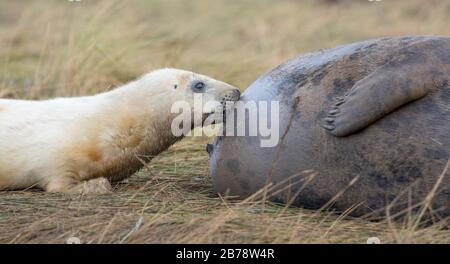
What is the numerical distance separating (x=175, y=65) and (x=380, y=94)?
4.56m

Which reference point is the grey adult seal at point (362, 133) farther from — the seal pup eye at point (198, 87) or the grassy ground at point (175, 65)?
the seal pup eye at point (198, 87)

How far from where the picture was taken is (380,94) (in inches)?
154

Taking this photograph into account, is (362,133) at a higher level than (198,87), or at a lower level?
lower

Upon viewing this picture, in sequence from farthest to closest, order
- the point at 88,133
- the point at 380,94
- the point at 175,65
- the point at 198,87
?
1. the point at 175,65
2. the point at 198,87
3. the point at 88,133
4. the point at 380,94

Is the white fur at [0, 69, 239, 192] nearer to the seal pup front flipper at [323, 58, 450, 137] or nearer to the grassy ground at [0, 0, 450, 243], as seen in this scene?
the grassy ground at [0, 0, 450, 243]

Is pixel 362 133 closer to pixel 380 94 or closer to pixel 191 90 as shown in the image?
pixel 380 94

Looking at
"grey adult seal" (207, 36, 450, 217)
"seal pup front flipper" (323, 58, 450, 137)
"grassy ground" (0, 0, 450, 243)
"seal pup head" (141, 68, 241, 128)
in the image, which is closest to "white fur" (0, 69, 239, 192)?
"seal pup head" (141, 68, 241, 128)

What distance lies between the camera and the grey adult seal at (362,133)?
392 centimetres

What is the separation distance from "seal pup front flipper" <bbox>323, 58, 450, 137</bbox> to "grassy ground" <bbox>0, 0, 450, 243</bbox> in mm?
452

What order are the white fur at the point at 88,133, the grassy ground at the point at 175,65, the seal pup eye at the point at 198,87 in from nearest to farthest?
the grassy ground at the point at 175,65
the white fur at the point at 88,133
the seal pup eye at the point at 198,87

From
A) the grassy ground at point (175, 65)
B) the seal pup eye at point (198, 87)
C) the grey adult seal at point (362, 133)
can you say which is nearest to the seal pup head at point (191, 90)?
the seal pup eye at point (198, 87)

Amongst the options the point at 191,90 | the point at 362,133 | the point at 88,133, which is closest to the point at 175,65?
the point at 191,90

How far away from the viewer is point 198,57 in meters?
9.07
